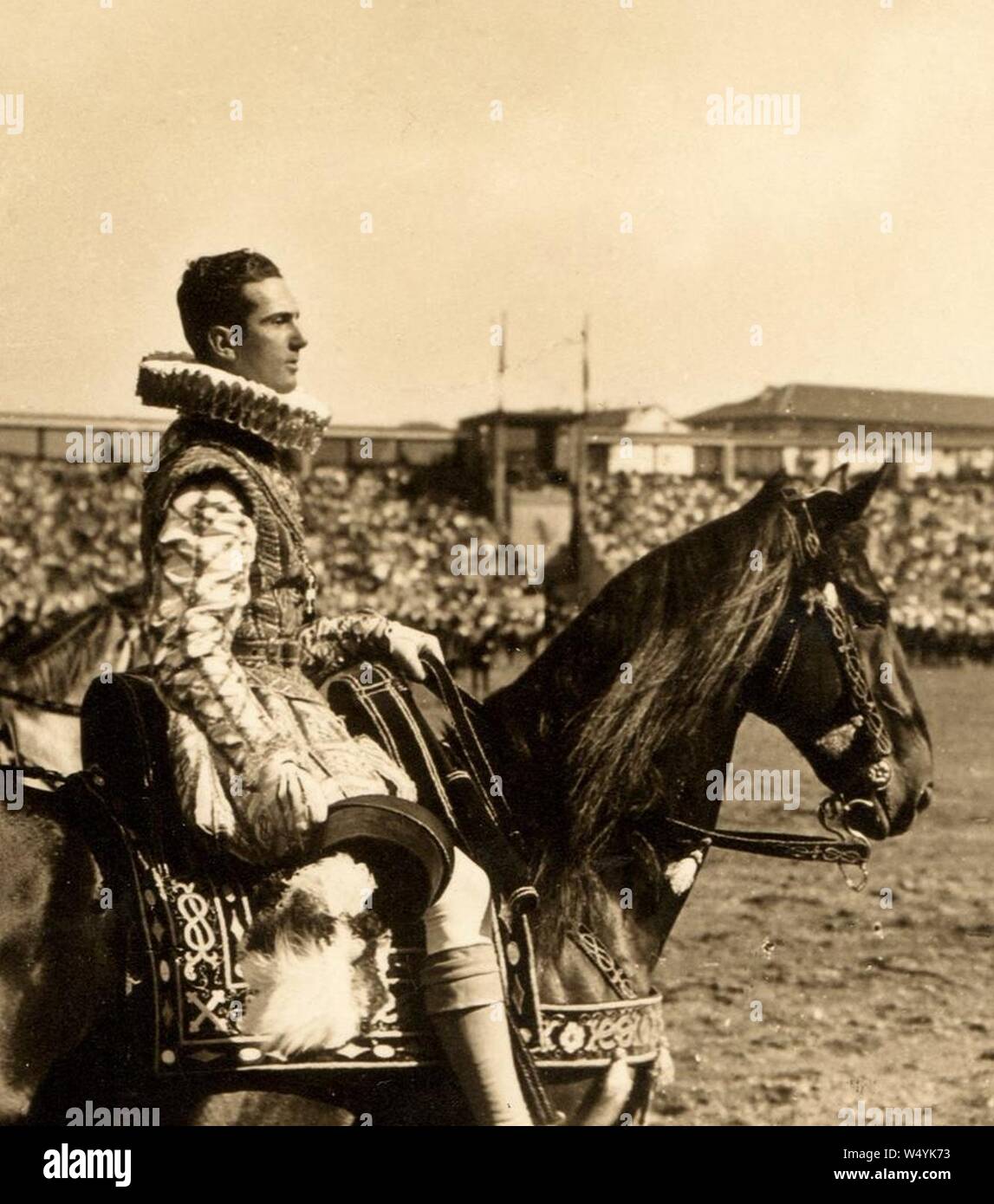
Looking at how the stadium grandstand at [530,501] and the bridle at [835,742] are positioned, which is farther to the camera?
the stadium grandstand at [530,501]

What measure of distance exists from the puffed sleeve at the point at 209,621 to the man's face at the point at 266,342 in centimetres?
35

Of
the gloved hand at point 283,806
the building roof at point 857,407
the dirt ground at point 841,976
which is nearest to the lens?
the gloved hand at point 283,806

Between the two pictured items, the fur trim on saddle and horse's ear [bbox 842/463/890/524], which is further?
horse's ear [bbox 842/463/890/524]

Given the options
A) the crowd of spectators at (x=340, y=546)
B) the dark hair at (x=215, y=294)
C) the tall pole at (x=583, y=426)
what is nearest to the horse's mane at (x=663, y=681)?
the crowd of spectators at (x=340, y=546)

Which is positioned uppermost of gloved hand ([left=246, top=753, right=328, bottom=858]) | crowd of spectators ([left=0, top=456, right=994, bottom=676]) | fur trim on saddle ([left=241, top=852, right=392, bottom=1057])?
crowd of spectators ([left=0, top=456, right=994, bottom=676])

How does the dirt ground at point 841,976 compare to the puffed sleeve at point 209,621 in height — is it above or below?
below

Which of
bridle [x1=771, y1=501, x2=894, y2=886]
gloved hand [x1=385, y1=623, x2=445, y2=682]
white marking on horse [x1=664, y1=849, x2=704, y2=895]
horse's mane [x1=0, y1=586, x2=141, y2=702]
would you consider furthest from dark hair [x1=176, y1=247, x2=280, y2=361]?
horse's mane [x1=0, y1=586, x2=141, y2=702]

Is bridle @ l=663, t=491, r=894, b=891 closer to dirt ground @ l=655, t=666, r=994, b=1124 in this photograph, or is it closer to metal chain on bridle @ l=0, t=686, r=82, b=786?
dirt ground @ l=655, t=666, r=994, b=1124

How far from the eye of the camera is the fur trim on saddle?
118 inches

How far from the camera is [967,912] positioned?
14.4ft

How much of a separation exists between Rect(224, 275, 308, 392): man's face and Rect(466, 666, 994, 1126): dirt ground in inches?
55.5

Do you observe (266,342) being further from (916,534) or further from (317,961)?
(916,534)

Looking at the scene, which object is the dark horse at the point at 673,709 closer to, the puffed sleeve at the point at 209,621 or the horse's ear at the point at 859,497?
the horse's ear at the point at 859,497

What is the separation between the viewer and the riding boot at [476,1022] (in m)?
2.98
